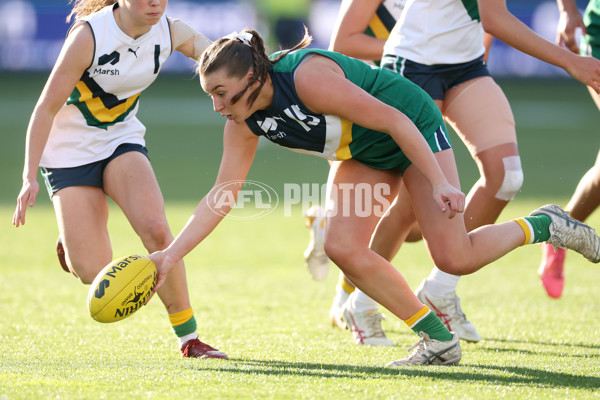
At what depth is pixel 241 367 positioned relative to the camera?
3.43 m

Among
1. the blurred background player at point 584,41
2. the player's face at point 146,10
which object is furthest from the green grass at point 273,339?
the player's face at point 146,10

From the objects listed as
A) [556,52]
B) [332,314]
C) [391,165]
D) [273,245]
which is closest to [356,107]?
[391,165]

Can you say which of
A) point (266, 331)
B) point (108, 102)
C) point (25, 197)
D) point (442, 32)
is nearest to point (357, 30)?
point (442, 32)

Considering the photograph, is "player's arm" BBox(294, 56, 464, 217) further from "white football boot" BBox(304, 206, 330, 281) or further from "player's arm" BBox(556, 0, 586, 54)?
"white football boot" BBox(304, 206, 330, 281)

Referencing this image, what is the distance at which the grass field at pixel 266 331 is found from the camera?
119 inches

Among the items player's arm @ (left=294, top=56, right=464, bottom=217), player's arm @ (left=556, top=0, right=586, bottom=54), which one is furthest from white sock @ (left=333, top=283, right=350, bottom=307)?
player's arm @ (left=556, top=0, right=586, bottom=54)

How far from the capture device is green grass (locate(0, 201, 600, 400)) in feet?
9.86

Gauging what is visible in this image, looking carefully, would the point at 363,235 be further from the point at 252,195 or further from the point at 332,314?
the point at 252,195

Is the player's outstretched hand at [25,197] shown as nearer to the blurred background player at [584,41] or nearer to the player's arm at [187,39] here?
the player's arm at [187,39]

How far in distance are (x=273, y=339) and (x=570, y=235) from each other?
156 cm

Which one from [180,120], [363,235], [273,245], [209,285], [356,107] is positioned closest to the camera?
[356,107]

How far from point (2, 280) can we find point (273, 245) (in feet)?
8.40

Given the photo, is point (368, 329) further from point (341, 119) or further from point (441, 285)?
point (341, 119)

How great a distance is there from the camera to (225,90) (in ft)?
10.6
